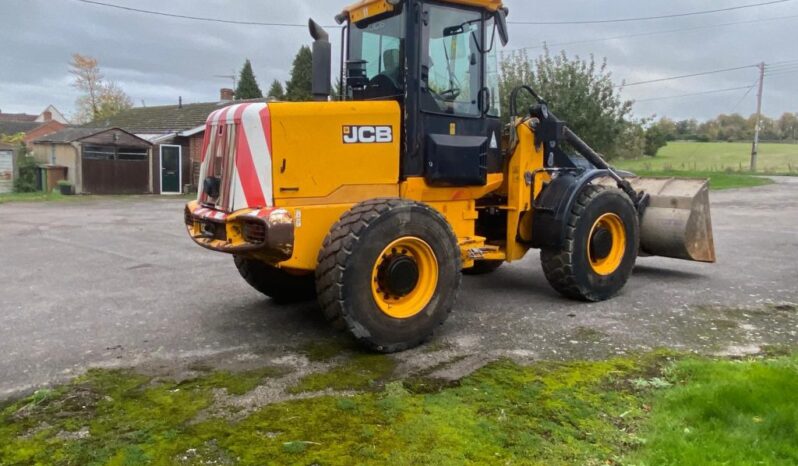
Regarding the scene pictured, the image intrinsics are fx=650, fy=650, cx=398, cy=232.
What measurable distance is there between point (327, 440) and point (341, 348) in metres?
1.70

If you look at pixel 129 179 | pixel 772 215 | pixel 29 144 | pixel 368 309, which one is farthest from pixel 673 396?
pixel 29 144

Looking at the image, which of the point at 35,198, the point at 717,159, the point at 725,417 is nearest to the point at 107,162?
the point at 35,198

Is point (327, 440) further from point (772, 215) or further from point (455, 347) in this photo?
point (772, 215)

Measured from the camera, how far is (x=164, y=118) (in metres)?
31.0

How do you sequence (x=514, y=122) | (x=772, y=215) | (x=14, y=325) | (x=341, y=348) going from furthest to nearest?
(x=772, y=215)
(x=514, y=122)
(x=14, y=325)
(x=341, y=348)

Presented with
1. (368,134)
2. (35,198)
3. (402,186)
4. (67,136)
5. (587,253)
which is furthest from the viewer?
(67,136)

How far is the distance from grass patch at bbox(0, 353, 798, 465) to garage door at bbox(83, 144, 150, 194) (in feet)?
73.6

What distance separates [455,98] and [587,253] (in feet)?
7.05

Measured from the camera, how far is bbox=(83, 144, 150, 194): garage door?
2472cm

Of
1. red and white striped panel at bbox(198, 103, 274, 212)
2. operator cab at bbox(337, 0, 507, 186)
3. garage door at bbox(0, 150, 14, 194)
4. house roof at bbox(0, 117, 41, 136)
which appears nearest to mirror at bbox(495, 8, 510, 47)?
operator cab at bbox(337, 0, 507, 186)

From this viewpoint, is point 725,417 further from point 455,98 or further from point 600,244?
point 455,98

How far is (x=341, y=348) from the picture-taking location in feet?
17.4

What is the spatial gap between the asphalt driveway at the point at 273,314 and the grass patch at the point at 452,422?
530 mm

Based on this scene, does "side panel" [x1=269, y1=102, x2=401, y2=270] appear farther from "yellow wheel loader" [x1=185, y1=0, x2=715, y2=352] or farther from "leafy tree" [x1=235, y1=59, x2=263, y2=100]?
"leafy tree" [x1=235, y1=59, x2=263, y2=100]
